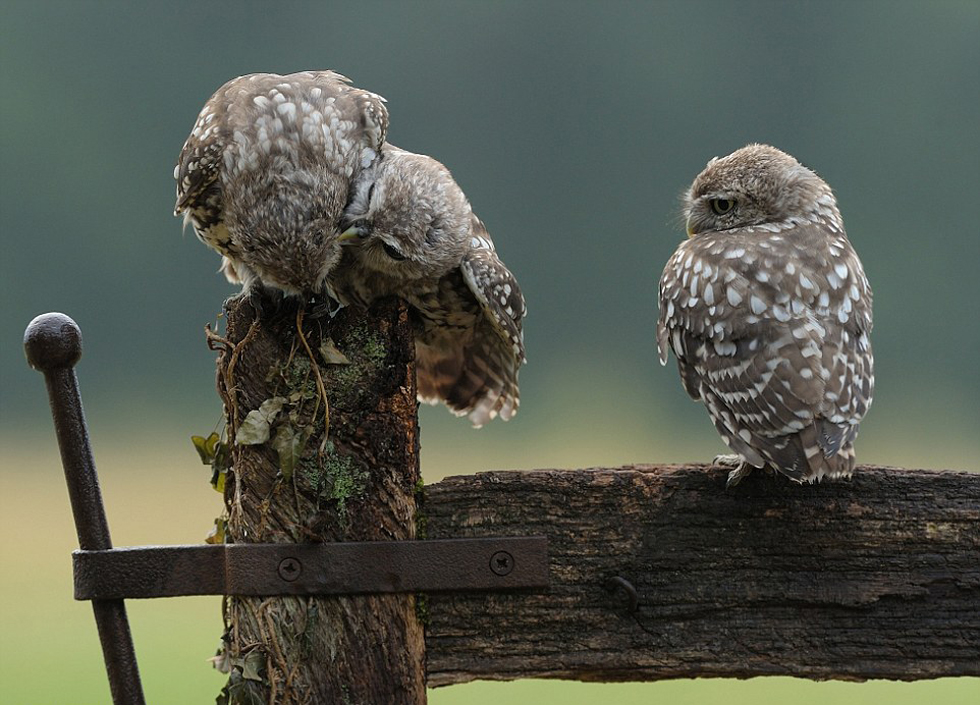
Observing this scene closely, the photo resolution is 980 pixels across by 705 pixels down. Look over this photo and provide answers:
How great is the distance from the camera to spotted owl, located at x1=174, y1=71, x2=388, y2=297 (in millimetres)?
1646

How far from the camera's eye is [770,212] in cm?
214

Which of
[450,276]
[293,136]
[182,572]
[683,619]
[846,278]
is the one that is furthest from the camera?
[450,276]

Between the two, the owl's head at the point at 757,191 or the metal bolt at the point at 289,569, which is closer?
the metal bolt at the point at 289,569

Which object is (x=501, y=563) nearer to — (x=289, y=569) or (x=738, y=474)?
(x=289, y=569)

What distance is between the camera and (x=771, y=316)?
5.90ft

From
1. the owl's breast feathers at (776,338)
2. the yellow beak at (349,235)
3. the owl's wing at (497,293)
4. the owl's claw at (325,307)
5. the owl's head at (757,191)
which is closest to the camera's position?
the owl's claw at (325,307)

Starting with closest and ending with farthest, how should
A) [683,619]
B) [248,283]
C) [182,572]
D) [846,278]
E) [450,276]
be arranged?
[182,572] → [683,619] → [248,283] → [846,278] → [450,276]

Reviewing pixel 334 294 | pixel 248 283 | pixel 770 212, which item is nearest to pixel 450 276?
pixel 334 294

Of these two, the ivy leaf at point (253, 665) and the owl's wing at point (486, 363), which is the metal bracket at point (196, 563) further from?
the owl's wing at point (486, 363)

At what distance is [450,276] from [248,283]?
51 cm

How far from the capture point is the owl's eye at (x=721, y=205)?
7.09 ft

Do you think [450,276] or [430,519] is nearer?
[430,519]

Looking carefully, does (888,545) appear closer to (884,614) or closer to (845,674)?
(884,614)

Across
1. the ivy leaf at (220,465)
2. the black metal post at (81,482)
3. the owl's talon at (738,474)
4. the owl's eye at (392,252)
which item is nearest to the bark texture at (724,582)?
the owl's talon at (738,474)
